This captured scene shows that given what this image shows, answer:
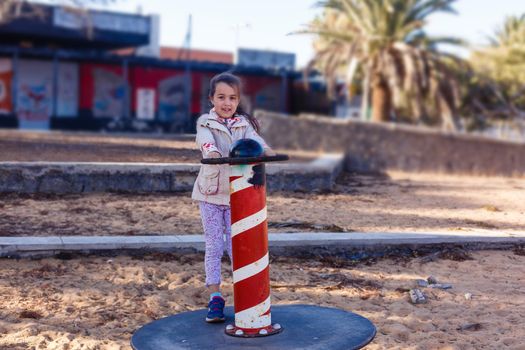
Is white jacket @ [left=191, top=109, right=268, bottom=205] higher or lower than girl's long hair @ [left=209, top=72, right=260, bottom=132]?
lower

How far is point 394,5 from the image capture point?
69.3 feet

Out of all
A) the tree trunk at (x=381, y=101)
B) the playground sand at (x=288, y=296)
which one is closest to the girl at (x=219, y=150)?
the playground sand at (x=288, y=296)

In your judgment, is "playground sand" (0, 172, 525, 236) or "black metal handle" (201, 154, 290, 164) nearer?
"black metal handle" (201, 154, 290, 164)

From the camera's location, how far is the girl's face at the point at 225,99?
12.0 ft

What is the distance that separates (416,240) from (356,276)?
1.01 metres

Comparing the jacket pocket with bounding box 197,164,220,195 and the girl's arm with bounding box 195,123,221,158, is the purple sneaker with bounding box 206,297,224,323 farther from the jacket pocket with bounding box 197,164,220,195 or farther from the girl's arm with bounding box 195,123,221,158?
the girl's arm with bounding box 195,123,221,158

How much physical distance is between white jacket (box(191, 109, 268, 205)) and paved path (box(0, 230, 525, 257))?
5.52 ft

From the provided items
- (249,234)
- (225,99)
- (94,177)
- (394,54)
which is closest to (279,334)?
(249,234)

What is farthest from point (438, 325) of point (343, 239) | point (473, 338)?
point (343, 239)

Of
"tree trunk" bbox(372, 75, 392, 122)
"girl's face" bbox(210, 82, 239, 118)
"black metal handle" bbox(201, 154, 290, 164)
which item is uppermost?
"tree trunk" bbox(372, 75, 392, 122)

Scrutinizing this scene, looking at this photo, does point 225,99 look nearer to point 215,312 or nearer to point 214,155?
point 214,155

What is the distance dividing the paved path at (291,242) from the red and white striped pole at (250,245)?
2077 mm

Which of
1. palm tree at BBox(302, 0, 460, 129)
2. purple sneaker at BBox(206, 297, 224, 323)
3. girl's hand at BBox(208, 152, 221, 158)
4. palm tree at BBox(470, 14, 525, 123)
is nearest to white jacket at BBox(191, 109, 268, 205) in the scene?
girl's hand at BBox(208, 152, 221, 158)

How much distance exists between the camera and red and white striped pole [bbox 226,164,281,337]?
10.8ft
